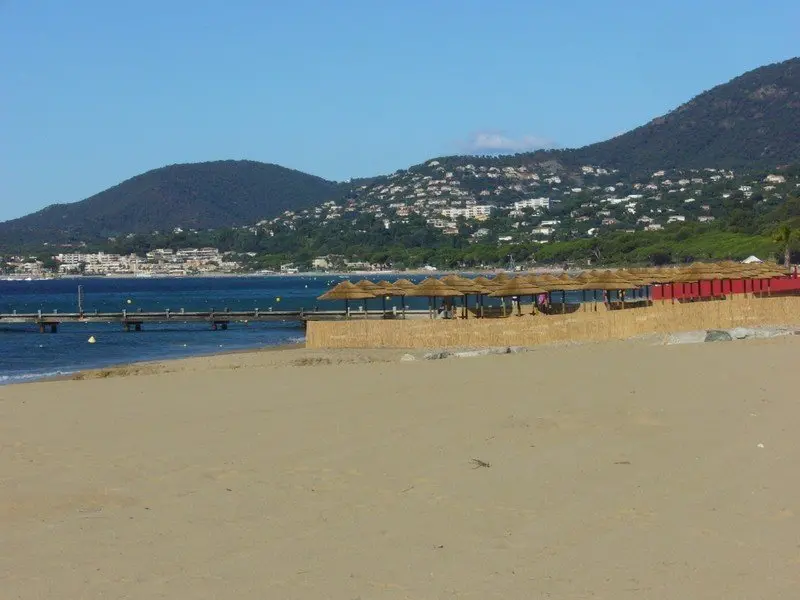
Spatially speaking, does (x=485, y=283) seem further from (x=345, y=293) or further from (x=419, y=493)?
(x=419, y=493)

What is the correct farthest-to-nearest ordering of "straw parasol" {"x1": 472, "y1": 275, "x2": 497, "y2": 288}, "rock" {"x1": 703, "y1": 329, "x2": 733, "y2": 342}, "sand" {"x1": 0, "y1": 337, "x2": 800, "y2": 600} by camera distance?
"straw parasol" {"x1": 472, "y1": 275, "x2": 497, "y2": 288}
"rock" {"x1": 703, "y1": 329, "x2": 733, "y2": 342}
"sand" {"x1": 0, "y1": 337, "x2": 800, "y2": 600}

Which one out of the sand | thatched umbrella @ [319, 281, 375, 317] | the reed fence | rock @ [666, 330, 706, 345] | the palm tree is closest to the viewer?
the sand

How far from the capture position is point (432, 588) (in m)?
5.65

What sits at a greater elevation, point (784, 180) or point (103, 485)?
point (784, 180)

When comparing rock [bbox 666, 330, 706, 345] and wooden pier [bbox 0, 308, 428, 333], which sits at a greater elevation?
rock [bbox 666, 330, 706, 345]

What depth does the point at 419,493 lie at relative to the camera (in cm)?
770

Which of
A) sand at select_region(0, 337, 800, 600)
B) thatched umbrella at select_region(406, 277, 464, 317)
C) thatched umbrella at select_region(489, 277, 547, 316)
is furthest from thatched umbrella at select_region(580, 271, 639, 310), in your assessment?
sand at select_region(0, 337, 800, 600)

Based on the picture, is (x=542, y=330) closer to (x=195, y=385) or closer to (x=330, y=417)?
(x=195, y=385)

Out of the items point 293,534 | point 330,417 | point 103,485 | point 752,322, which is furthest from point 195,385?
point 752,322

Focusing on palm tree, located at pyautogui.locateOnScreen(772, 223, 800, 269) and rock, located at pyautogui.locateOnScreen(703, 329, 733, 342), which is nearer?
rock, located at pyautogui.locateOnScreen(703, 329, 733, 342)

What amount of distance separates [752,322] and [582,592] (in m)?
22.5

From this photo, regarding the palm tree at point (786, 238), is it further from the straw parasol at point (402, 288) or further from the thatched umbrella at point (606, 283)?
the straw parasol at point (402, 288)

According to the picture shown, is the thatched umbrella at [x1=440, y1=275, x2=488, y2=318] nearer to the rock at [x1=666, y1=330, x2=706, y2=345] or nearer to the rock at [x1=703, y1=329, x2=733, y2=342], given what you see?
the rock at [x1=666, y1=330, x2=706, y2=345]

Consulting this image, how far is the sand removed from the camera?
5.82 meters
